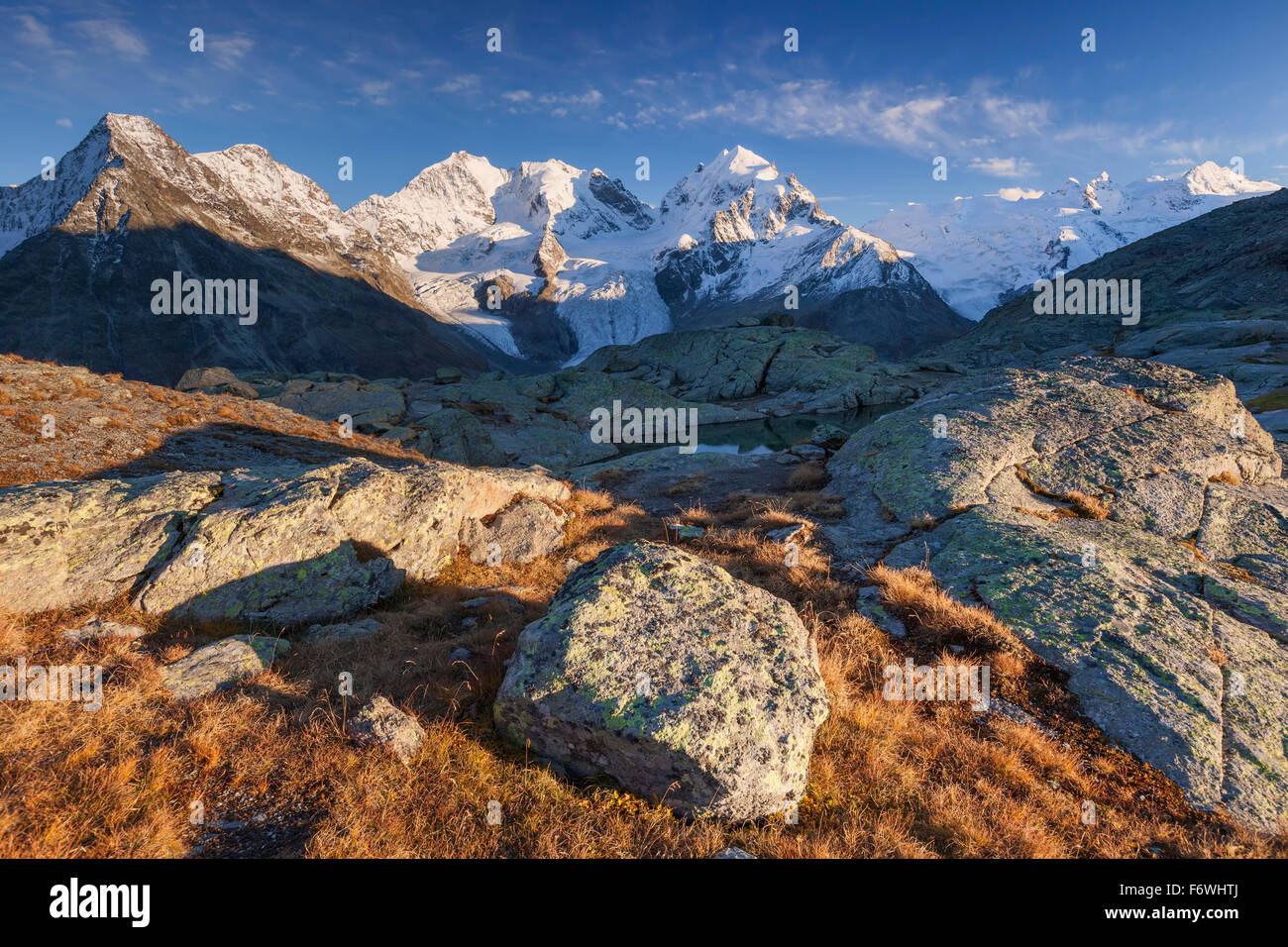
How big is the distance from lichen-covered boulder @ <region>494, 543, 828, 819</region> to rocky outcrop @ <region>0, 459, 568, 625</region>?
4.88 metres

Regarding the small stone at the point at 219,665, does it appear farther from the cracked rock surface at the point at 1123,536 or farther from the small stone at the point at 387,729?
the cracked rock surface at the point at 1123,536

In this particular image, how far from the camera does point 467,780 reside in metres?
4.38

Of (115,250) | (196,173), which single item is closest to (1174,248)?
(115,250)

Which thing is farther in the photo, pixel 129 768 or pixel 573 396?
pixel 573 396

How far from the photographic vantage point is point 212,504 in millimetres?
8766

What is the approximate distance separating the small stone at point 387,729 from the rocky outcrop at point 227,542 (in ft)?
12.9

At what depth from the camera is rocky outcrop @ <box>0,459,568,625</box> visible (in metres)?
7.30

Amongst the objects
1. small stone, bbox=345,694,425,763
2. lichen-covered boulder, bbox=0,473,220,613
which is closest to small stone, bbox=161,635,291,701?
small stone, bbox=345,694,425,763

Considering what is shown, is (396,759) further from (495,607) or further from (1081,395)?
(1081,395)

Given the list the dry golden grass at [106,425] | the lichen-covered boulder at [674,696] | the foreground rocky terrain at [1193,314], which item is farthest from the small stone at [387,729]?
the foreground rocky terrain at [1193,314]

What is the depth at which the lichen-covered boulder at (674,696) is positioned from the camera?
4.39 meters

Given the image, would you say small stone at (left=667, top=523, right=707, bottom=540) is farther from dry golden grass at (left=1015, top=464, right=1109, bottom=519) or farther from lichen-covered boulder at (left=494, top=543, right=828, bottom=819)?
dry golden grass at (left=1015, top=464, right=1109, bottom=519)

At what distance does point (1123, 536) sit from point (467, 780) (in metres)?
12.0
